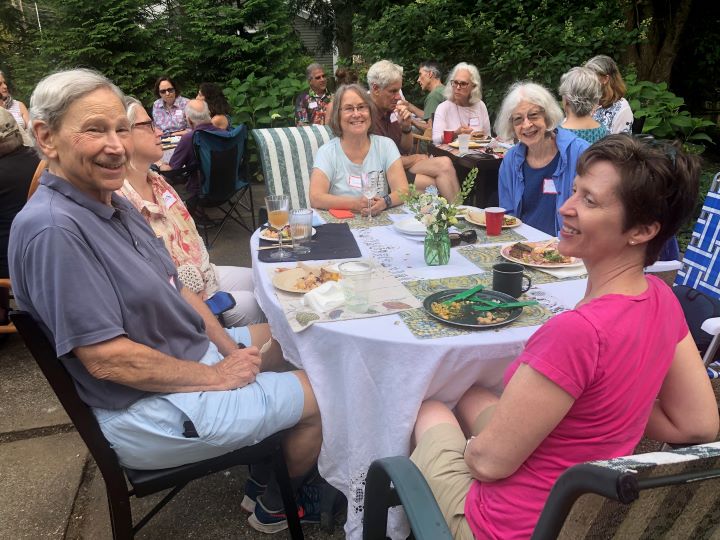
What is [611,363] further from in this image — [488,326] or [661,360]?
[488,326]

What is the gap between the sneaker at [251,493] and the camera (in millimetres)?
2025

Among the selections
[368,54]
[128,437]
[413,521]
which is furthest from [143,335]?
[368,54]

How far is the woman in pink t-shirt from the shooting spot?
1.01 m

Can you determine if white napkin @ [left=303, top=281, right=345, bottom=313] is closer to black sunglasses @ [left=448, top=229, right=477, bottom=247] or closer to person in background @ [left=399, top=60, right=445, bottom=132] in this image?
black sunglasses @ [left=448, top=229, right=477, bottom=247]

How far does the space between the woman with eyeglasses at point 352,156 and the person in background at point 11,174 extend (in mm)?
1628

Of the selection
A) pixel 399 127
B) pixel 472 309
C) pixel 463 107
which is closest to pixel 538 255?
pixel 472 309

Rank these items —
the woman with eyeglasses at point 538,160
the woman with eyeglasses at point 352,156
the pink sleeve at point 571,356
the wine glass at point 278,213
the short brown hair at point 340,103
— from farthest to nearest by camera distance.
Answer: the short brown hair at point 340,103 → the woman with eyeglasses at point 352,156 → the woman with eyeglasses at point 538,160 → the wine glass at point 278,213 → the pink sleeve at point 571,356

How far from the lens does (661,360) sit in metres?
1.09

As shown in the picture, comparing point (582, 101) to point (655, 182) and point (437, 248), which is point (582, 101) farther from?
point (655, 182)

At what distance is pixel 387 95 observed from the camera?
15.8ft

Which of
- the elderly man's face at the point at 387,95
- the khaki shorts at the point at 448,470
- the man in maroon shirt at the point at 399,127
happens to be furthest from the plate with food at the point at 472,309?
the elderly man's face at the point at 387,95

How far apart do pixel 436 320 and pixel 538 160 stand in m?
1.78

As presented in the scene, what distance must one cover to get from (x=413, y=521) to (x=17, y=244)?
3.81 ft

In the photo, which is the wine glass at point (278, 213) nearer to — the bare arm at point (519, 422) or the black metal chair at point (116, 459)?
the black metal chair at point (116, 459)
